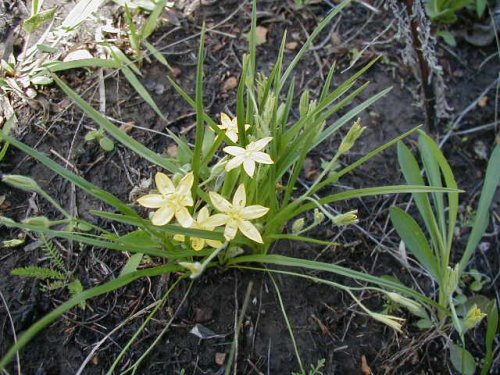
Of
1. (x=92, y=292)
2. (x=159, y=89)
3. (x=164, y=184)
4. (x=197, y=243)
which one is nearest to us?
(x=92, y=292)

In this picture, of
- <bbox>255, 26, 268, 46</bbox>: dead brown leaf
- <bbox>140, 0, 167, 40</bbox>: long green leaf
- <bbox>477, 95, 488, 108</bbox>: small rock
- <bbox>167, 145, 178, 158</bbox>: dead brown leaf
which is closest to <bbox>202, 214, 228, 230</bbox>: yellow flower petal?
<bbox>167, 145, 178, 158</bbox>: dead brown leaf

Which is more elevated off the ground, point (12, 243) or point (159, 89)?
point (159, 89)

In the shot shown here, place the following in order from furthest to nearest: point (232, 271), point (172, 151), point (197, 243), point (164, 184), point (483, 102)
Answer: point (483, 102) < point (172, 151) < point (232, 271) < point (197, 243) < point (164, 184)

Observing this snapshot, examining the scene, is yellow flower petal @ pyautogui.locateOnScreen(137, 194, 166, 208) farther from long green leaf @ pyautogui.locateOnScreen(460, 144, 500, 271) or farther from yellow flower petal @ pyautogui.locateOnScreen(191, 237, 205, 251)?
long green leaf @ pyautogui.locateOnScreen(460, 144, 500, 271)

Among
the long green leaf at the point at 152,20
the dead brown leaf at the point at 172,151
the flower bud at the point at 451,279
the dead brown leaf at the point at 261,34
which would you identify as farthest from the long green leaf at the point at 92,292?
the dead brown leaf at the point at 261,34

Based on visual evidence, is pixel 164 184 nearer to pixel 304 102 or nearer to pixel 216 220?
pixel 216 220

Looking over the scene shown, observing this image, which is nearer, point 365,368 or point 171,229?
point 171,229

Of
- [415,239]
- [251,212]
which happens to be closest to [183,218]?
[251,212]
